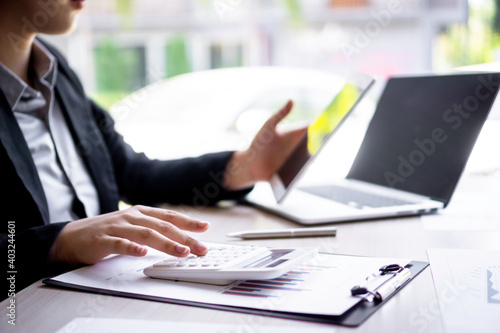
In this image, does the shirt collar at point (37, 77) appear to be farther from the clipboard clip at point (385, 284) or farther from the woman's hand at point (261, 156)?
the clipboard clip at point (385, 284)

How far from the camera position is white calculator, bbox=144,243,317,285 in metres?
0.58

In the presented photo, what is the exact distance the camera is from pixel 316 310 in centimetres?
51

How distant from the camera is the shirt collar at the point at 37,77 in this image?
3.29ft

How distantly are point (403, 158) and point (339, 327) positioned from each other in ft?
2.20

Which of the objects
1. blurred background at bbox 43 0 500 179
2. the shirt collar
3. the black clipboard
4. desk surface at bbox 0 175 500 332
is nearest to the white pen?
desk surface at bbox 0 175 500 332

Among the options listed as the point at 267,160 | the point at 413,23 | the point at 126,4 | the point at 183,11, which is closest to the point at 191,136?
the point at 126,4

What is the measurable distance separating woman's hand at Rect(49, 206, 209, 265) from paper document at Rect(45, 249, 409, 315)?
3 cm

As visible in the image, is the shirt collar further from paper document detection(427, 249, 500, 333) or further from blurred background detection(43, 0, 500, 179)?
blurred background detection(43, 0, 500, 179)

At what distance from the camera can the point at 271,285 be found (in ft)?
1.92

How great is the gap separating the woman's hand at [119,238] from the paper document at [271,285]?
0.08 feet

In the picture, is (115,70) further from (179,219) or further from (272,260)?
(272,260)

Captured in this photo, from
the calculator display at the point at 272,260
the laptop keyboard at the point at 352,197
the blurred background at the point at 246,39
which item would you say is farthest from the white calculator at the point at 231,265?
the blurred background at the point at 246,39

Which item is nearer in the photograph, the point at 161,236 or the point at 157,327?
the point at 157,327

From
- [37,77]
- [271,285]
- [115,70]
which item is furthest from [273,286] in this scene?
[115,70]
